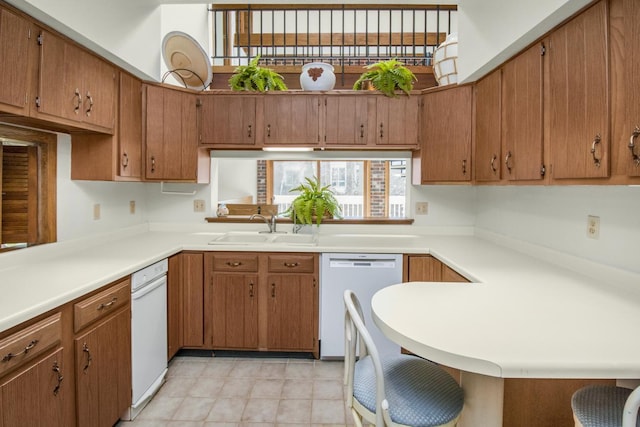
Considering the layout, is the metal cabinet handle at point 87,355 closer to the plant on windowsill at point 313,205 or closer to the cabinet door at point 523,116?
the plant on windowsill at point 313,205

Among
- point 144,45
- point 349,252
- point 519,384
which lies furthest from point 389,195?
point 519,384

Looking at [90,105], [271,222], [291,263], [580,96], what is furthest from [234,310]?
[580,96]

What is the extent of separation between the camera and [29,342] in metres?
1.33

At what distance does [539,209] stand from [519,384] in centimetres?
129

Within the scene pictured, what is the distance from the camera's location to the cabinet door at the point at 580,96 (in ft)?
4.57

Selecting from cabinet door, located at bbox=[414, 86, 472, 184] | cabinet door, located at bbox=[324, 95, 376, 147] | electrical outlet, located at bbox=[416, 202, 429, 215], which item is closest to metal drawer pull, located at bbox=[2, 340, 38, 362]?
cabinet door, located at bbox=[324, 95, 376, 147]

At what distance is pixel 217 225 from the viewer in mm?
3359

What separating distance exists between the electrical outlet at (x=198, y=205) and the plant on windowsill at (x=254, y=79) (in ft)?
3.37

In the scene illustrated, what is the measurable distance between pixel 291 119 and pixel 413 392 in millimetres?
2300

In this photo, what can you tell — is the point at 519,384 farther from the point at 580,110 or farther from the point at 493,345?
the point at 580,110

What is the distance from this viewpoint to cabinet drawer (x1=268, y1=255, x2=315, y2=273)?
2738mm

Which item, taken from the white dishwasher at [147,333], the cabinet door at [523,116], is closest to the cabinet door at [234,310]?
the white dishwasher at [147,333]

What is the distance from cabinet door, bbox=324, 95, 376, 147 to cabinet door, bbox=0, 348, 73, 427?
88.6 inches

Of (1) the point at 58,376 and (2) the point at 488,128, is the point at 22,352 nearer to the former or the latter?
(1) the point at 58,376
